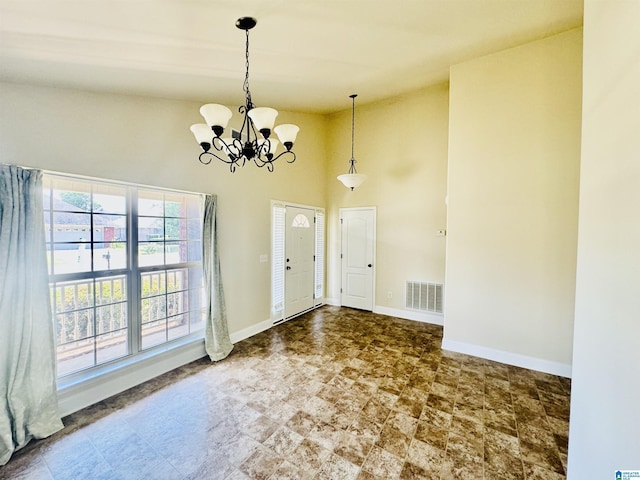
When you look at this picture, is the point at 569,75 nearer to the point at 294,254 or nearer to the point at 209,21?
the point at 209,21

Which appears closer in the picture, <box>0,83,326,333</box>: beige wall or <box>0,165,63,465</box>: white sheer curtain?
<box>0,165,63,465</box>: white sheer curtain

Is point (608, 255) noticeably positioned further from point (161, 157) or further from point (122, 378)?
point (122, 378)

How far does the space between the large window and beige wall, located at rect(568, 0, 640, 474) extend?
355 cm

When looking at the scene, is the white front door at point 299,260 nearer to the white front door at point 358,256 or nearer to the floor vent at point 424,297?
the white front door at point 358,256

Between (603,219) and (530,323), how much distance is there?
259 cm

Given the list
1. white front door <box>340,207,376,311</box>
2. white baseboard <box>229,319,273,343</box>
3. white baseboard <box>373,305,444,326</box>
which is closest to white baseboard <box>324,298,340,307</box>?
white front door <box>340,207,376,311</box>

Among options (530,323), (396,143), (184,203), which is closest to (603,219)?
(530,323)

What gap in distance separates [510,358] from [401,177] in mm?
3223

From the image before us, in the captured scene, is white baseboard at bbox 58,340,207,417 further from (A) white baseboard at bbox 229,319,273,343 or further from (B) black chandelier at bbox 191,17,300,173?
(B) black chandelier at bbox 191,17,300,173

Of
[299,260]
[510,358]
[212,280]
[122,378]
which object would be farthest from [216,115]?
[510,358]

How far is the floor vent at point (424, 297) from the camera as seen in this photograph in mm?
4551

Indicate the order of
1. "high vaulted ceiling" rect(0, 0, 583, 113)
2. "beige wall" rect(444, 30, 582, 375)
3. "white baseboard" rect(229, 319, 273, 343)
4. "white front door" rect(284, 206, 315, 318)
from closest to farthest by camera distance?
"high vaulted ceiling" rect(0, 0, 583, 113) → "beige wall" rect(444, 30, 582, 375) → "white baseboard" rect(229, 319, 273, 343) → "white front door" rect(284, 206, 315, 318)

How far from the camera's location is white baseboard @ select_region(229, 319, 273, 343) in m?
3.79

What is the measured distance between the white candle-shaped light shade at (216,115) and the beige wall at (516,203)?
2.97 meters
